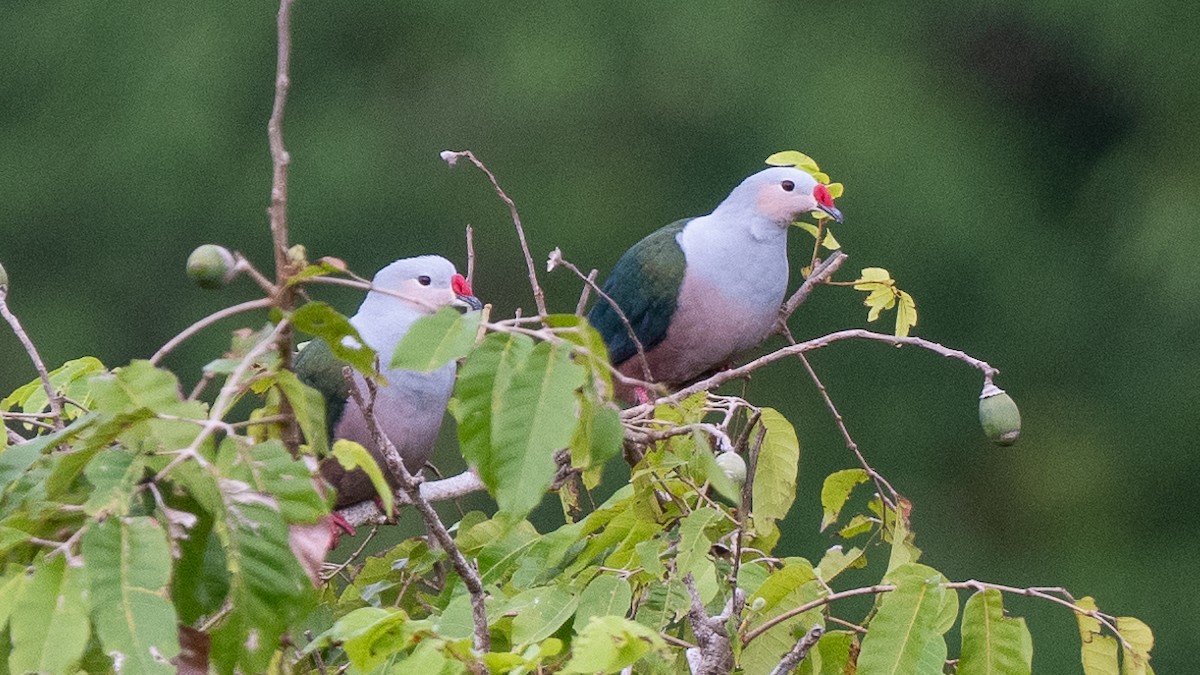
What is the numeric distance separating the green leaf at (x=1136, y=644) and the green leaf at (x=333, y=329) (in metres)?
0.58

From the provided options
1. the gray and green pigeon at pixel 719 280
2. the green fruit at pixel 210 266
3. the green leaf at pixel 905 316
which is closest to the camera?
the green fruit at pixel 210 266

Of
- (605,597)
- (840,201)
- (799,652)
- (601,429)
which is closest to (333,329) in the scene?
(601,429)

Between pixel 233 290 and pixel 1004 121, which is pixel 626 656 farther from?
pixel 1004 121

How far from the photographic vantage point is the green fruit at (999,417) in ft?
4.40

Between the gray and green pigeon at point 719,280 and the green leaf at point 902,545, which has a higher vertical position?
the green leaf at point 902,545

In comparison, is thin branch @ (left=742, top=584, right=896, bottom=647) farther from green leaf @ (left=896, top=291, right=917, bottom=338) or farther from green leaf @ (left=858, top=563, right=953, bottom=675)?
green leaf @ (left=896, top=291, right=917, bottom=338)

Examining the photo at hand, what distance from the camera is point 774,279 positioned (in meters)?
2.17

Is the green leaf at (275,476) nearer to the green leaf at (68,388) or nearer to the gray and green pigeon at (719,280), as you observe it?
the green leaf at (68,388)

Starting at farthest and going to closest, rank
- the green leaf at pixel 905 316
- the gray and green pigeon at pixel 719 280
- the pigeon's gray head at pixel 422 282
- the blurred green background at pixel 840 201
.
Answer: the blurred green background at pixel 840 201, the gray and green pigeon at pixel 719 280, the pigeon's gray head at pixel 422 282, the green leaf at pixel 905 316

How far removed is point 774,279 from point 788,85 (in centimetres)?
286

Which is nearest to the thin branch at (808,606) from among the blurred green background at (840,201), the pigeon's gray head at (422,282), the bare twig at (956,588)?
the bare twig at (956,588)

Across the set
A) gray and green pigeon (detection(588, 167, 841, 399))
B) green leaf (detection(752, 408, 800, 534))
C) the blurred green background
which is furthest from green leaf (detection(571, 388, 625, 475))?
the blurred green background

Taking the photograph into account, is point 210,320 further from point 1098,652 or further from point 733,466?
point 1098,652

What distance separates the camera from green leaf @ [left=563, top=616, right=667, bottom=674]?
2.91 feet
